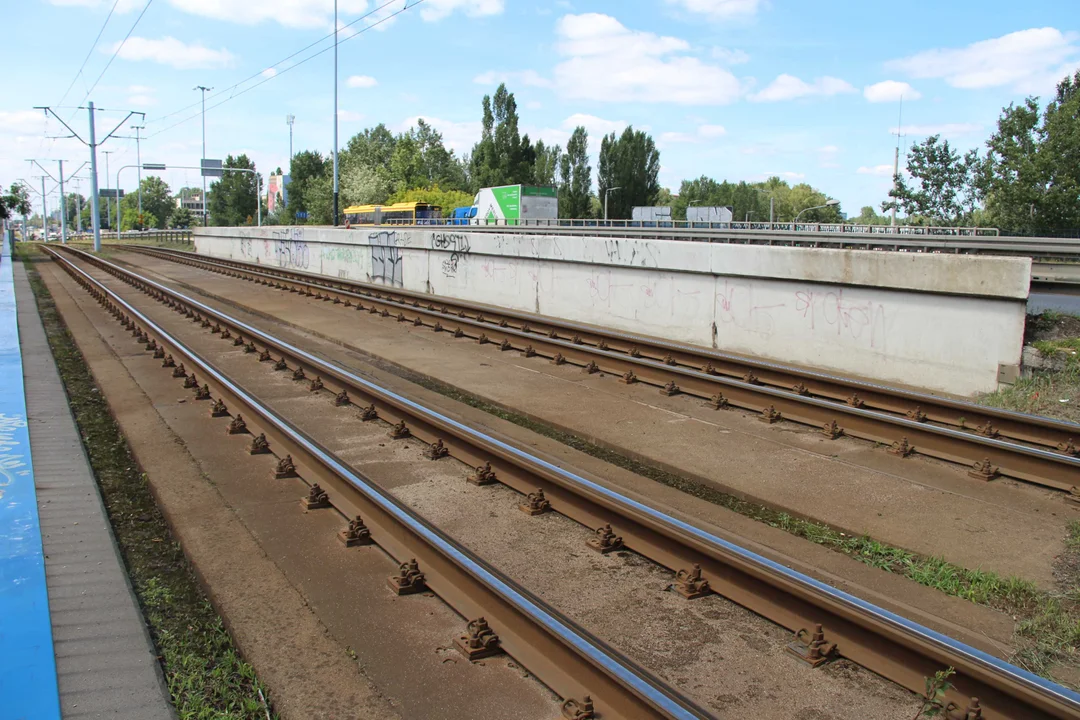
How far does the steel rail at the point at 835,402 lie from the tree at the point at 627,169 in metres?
87.4

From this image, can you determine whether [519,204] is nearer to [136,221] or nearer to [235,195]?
[235,195]

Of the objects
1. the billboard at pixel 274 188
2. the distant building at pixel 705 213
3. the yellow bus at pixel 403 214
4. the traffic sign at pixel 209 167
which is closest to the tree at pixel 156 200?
the billboard at pixel 274 188

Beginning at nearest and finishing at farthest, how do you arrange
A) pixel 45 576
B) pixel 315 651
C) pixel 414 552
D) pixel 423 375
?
1. pixel 315 651
2. pixel 45 576
3. pixel 414 552
4. pixel 423 375

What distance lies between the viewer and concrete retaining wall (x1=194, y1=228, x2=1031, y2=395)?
9789 mm

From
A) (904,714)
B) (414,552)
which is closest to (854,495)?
(904,714)

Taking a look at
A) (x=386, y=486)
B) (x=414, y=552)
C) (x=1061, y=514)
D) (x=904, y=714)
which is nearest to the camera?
(x=904, y=714)

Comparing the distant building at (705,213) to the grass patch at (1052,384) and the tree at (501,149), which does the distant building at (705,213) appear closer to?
the grass patch at (1052,384)

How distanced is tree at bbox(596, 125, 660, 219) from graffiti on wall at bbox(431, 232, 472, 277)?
7904 centimetres

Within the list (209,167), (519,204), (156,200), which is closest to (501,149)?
(209,167)

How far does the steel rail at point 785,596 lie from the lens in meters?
3.35

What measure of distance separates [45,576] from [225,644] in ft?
4.55

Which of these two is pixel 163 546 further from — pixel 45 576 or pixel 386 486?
pixel 386 486

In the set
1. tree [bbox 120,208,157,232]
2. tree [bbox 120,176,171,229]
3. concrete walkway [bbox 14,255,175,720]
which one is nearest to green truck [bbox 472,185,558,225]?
concrete walkway [bbox 14,255,175,720]

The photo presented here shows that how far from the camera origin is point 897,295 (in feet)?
34.7
